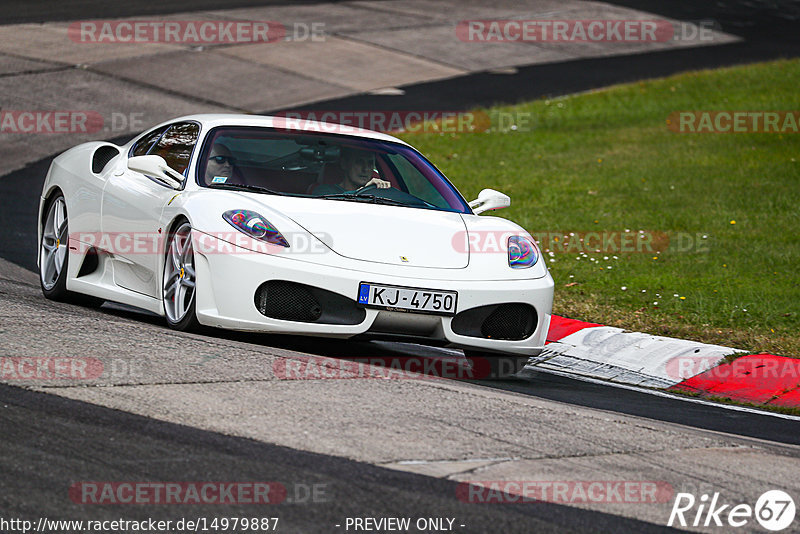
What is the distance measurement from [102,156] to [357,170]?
72.2 inches

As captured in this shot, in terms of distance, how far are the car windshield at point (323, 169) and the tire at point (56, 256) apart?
138 centimetres

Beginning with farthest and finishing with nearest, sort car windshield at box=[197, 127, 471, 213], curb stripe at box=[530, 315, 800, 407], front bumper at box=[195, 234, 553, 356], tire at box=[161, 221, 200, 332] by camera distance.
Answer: curb stripe at box=[530, 315, 800, 407] < car windshield at box=[197, 127, 471, 213] < tire at box=[161, 221, 200, 332] < front bumper at box=[195, 234, 553, 356]

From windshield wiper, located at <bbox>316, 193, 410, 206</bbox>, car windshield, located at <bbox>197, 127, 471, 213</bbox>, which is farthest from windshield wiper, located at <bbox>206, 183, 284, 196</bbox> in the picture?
windshield wiper, located at <bbox>316, 193, 410, 206</bbox>

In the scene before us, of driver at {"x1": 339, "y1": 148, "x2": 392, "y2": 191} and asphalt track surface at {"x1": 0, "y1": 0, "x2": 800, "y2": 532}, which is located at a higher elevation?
driver at {"x1": 339, "y1": 148, "x2": 392, "y2": 191}

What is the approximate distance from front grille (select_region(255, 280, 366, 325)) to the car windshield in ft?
2.90

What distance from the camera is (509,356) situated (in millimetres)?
6988

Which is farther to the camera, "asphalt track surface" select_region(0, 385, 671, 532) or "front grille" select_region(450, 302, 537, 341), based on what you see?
"front grille" select_region(450, 302, 537, 341)

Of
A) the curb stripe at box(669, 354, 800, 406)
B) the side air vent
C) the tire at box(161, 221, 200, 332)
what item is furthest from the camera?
the side air vent

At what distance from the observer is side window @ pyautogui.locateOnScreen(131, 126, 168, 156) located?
26.1 feet

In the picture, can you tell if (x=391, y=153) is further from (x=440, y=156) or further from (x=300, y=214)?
(x=440, y=156)

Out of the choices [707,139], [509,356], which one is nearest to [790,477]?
[509,356]

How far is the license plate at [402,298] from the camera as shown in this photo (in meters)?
6.28

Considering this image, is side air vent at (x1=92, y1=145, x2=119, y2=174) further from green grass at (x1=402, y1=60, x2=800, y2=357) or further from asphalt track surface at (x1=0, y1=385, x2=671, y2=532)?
asphalt track surface at (x1=0, y1=385, x2=671, y2=532)

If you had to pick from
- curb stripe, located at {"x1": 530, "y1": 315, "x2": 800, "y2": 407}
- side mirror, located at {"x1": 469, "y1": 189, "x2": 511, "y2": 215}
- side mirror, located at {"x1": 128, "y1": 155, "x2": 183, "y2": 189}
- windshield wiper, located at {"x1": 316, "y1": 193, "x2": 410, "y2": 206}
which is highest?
side mirror, located at {"x1": 128, "y1": 155, "x2": 183, "y2": 189}
